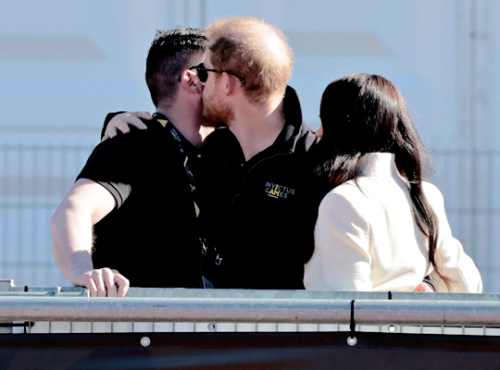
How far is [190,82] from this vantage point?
2486 mm

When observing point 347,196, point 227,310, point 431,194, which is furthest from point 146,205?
point 227,310

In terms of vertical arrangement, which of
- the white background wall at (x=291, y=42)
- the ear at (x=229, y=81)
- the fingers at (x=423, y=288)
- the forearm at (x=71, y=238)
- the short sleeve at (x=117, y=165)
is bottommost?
the fingers at (x=423, y=288)

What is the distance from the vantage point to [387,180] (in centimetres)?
201

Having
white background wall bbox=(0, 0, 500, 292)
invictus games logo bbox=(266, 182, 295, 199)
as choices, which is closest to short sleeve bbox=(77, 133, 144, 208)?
invictus games logo bbox=(266, 182, 295, 199)

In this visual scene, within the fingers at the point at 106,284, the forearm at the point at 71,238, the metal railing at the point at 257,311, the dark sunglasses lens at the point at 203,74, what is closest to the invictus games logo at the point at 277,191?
the dark sunglasses lens at the point at 203,74

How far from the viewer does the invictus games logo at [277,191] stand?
223 centimetres

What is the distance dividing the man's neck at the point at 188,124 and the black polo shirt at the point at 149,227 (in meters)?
0.17

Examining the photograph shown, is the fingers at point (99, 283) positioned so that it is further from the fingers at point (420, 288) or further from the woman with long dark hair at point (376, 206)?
the fingers at point (420, 288)

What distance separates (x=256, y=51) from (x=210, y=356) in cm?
108

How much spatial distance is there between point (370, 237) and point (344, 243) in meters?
0.06

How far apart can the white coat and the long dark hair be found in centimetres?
3

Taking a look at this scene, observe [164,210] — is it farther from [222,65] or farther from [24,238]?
[24,238]

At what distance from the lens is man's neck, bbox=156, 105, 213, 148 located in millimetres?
2443

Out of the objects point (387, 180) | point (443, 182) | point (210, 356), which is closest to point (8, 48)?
point (443, 182)
